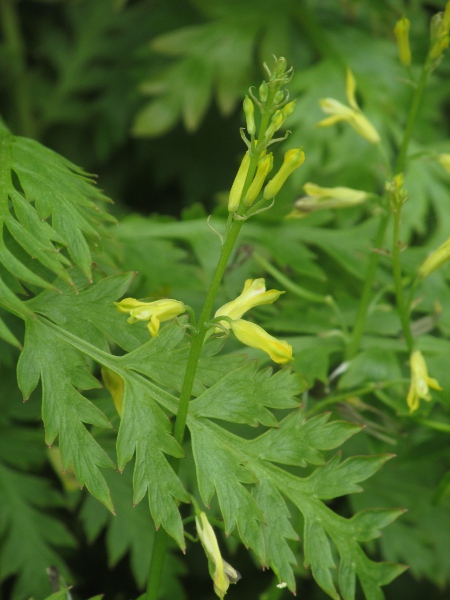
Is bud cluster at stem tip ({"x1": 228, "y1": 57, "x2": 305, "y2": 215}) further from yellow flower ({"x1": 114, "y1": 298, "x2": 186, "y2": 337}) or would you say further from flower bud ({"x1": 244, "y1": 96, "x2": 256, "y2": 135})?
yellow flower ({"x1": 114, "y1": 298, "x2": 186, "y2": 337})

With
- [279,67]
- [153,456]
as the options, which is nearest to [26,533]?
[153,456]

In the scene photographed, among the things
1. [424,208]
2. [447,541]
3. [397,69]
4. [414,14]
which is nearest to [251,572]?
[447,541]

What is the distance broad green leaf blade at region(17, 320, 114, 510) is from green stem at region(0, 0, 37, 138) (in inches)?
54.3

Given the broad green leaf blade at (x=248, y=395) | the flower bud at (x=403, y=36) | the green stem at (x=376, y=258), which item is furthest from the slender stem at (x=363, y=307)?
the broad green leaf blade at (x=248, y=395)

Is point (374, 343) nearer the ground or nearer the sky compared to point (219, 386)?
nearer the ground

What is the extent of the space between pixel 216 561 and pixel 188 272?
67 centimetres

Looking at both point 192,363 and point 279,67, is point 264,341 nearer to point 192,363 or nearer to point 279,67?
point 192,363

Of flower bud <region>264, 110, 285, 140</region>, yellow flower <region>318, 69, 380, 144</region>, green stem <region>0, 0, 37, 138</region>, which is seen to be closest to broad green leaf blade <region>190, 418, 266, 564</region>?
flower bud <region>264, 110, 285, 140</region>

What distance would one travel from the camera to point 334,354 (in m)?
1.42

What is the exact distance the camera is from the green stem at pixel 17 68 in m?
2.10

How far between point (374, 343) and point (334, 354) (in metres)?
0.10

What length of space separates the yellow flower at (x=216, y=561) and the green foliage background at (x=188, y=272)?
4 centimetres

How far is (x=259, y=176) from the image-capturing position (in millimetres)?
762

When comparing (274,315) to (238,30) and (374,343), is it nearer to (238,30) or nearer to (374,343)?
(374,343)
